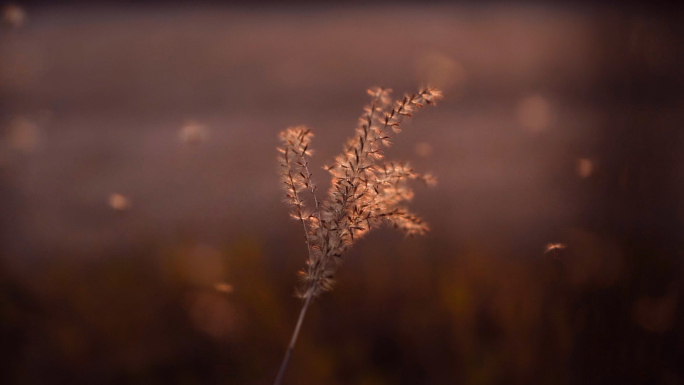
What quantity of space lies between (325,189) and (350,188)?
0.34 metres

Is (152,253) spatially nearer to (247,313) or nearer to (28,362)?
(247,313)

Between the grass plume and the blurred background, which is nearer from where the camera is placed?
the grass plume

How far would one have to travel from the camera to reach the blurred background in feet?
2.95

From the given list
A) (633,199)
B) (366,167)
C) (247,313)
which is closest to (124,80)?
(247,313)

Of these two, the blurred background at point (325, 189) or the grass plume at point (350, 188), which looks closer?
the grass plume at point (350, 188)

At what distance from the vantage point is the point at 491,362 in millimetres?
906

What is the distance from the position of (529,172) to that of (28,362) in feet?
4.16

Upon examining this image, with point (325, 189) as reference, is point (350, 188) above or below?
below

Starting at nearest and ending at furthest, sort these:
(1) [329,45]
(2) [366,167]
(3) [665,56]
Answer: (2) [366,167], (3) [665,56], (1) [329,45]

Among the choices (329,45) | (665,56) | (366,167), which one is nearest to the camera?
(366,167)

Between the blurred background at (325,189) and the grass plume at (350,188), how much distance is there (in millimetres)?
315

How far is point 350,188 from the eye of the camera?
581 mm

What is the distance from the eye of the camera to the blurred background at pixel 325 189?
899mm

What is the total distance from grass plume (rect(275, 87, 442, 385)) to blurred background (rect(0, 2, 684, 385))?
0.32 m
